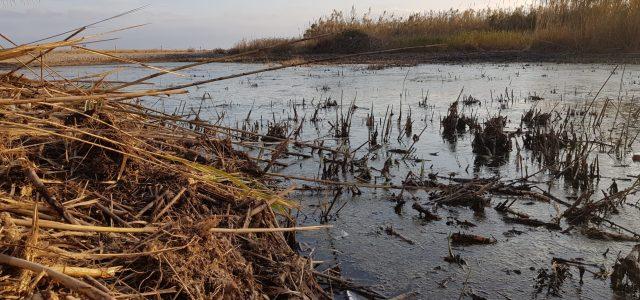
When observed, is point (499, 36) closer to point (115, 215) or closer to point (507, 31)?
point (507, 31)

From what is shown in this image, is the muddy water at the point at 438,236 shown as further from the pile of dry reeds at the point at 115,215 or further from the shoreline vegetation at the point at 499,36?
the shoreline vegetation at the point at 499,36

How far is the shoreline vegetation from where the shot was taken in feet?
49.7

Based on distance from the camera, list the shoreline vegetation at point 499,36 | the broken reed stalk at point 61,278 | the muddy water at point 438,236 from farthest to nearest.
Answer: the shoreline vegetation at point 499,36 → the muddy water at point 438,236 → the broken reed stalk at point 61,278

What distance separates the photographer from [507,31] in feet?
69.6

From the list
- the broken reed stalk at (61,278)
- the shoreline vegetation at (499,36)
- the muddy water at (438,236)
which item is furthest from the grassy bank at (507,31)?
the broken reed stalk at (61,278)

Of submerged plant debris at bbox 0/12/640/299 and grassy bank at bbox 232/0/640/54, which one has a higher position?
grassy bank at bbox 232/0/640/54

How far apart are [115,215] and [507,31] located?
71.9ft

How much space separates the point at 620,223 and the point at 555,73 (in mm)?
10163

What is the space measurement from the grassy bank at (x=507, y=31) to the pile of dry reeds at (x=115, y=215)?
9.09 meters

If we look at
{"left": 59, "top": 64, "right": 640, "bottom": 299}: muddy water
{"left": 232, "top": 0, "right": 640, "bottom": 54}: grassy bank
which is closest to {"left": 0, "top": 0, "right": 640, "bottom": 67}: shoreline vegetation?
{"left": 232, "top": 0, "right": 640, "bottom": 54}: grassy bank

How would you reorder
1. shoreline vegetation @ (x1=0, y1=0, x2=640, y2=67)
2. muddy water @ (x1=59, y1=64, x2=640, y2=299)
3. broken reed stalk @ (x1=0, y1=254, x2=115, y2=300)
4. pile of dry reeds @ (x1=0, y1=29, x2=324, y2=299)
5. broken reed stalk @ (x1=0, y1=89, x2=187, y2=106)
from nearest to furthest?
broken reed stalk @ (x1=0, y1=254, x2=115, y2=300)
pile of dry reeds @ (x1=0, y1=29, x2=324, y2=299)
broken reed stalk @ (x1=0, y1=89, x2=187, y2=106)
muddy water @ (x1=59, y1=64, x2=640, y2=299)
shoreline vegetation @ (x1=0, y1=0, x2=640, y2=67)

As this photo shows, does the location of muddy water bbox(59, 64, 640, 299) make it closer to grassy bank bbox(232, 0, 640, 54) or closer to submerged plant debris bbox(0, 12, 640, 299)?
submerged plant debris bbox(0, 12, 640, 299)

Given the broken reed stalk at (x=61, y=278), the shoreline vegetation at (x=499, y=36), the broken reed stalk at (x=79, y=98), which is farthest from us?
the shoreline vegetation at (x=499, y=36)

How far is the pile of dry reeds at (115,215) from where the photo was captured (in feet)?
4.33
